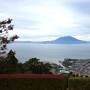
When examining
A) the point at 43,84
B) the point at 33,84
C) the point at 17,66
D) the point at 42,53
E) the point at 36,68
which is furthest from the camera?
the point at 42,53

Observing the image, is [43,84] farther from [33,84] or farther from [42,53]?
[42,53]

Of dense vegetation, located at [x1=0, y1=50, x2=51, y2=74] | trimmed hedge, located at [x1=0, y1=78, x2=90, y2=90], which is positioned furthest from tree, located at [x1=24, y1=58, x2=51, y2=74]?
trimmed hedge, located at [x1=0, y1=78, x2=90, y2=90]

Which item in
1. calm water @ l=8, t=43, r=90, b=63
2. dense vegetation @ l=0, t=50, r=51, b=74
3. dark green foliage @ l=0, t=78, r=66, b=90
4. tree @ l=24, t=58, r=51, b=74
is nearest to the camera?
dark green foliage @ l=0, t=78, r=66, b=90

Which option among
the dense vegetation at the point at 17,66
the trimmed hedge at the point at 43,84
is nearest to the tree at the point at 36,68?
the dense vegetation at the point at 17,66

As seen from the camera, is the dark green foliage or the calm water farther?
the calm water

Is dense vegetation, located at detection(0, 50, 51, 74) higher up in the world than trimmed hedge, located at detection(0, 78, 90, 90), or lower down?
higher up

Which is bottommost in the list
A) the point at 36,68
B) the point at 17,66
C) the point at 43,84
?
the point at 43,84

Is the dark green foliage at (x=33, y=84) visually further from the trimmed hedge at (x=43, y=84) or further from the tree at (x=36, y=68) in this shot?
the tree at (x=36, y=68)

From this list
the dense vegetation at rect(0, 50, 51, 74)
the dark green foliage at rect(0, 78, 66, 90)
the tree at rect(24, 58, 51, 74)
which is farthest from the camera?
the tree at rect(24, 58, 51, 74)

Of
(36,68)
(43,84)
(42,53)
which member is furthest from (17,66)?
(42,53)


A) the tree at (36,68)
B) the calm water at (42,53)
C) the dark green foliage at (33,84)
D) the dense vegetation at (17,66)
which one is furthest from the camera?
the calm water at (42,53)

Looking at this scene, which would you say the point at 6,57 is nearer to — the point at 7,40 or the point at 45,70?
the point at 7,40

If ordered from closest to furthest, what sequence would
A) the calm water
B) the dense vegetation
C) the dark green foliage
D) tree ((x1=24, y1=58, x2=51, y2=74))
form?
the dark green foliage
the dense vegetation
tree ((x1=24, y1=58, x2=51, y2=74))
the calm water

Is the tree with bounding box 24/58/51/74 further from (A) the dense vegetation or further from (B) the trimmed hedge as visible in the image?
(B) the trimmed hedge
